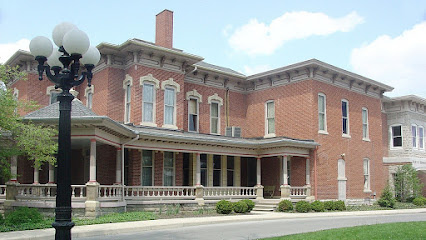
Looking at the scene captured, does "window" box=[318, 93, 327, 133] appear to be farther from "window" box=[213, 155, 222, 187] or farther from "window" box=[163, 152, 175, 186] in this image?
"window" box=[163, 152, 175, 186]

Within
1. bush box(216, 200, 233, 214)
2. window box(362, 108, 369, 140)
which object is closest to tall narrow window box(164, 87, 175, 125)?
bush box(216, 200, 233, 214)

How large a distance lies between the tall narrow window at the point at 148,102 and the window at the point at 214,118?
5650 millimetres

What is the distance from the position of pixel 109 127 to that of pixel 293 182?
1392 cm

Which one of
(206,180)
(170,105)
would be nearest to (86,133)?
(170,105)

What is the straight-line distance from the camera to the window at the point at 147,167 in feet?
82.1

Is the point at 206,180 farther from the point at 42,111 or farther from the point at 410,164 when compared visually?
the point at 410,164

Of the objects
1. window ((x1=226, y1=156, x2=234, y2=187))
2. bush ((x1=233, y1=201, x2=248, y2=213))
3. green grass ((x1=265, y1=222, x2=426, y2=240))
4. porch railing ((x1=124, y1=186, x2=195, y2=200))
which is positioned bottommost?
bush ((x1=233, y1=201, x2=248, y2=213))

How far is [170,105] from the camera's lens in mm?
26953

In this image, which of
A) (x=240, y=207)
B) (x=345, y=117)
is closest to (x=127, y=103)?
(x=240, y=207)

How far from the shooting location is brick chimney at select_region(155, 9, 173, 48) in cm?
2827

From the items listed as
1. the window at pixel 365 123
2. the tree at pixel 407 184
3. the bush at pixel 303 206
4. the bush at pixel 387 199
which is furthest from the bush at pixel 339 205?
the tree at pixel 407 184

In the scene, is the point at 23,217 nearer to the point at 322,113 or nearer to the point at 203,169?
the point at 203,169

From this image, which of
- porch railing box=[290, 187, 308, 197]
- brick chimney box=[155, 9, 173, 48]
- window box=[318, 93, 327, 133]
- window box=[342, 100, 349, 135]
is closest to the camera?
porch railing box=[290, 187, 308, 197]

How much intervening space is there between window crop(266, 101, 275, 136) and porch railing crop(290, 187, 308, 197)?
4461 mm
